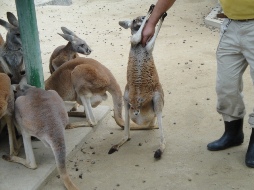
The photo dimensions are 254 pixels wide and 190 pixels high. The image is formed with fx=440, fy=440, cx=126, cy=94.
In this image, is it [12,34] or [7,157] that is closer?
[7,157]

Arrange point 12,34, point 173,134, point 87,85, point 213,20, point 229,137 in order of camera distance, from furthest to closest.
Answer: point 213,20
point 12,34
point 173,134
point 87,85
point 229,137

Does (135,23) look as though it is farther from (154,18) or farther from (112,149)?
(112,149)

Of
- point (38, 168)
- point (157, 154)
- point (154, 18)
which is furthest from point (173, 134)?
point (38, 168)

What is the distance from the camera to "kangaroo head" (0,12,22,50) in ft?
14.9

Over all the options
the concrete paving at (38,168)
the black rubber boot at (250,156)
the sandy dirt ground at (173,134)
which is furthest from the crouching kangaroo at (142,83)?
the black rubber boot at (250,156)

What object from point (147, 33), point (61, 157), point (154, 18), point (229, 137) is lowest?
point (229, 137)

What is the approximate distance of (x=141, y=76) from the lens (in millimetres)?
3852

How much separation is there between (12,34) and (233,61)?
2.28 meters

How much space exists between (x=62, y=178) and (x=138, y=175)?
65 centimetres

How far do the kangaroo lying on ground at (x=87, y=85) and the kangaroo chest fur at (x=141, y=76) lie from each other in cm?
36

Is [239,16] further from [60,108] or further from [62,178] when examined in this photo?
[62,178]

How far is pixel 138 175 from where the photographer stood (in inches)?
143

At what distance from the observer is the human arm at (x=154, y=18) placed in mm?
3590

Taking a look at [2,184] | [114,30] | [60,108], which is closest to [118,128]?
[60,108]
